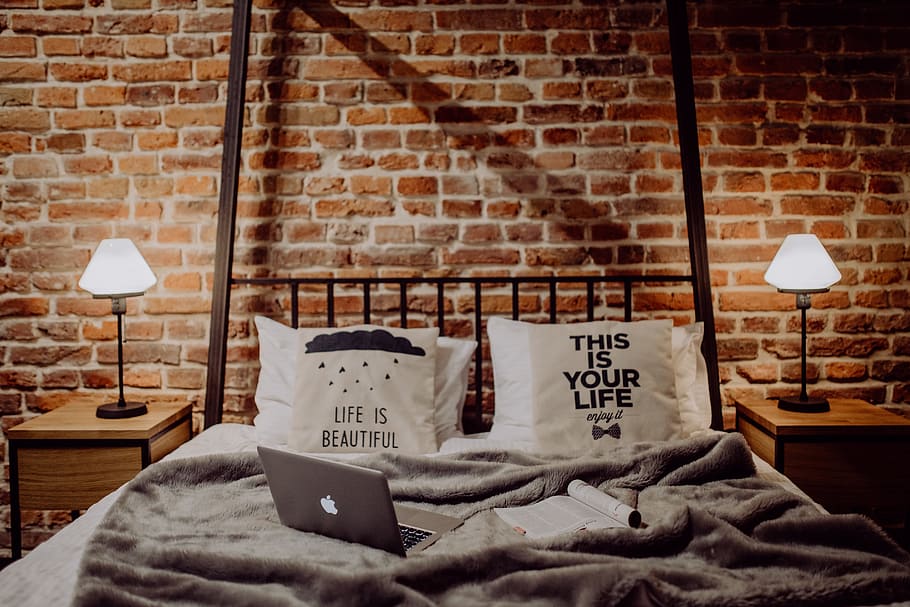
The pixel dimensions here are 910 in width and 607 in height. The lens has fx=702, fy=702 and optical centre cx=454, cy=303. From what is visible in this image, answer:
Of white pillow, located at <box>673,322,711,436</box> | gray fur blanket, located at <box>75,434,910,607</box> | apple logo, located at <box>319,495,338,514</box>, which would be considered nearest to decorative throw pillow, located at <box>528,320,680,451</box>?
white pillow, located at <box>673,322,711,436</box>

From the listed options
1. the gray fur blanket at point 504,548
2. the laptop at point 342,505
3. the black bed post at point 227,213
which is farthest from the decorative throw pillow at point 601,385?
the black bed post at point 227,213

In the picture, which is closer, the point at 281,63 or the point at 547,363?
the point at 547,363

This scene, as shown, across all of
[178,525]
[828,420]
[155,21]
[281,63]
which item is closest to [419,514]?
[178,525]

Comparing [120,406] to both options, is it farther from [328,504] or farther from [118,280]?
[328,504]

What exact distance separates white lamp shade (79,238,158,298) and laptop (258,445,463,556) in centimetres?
117

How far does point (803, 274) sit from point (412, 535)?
1.56 metres

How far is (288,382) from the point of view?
7.16 feet

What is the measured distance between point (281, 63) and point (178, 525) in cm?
168

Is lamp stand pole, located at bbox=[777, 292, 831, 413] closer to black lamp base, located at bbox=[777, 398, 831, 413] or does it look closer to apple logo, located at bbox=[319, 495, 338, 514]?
black lamp base, located at bbox=[777, 398, 831, 413]

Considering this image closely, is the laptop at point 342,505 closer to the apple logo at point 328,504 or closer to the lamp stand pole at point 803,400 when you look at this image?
the apple logo at point 328,504

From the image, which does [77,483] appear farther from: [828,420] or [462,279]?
[828,420]

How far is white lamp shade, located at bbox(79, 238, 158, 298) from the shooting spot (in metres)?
2.22

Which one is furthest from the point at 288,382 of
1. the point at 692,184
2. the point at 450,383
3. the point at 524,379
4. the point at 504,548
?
the point at 692,184

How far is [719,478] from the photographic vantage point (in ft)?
5.55
